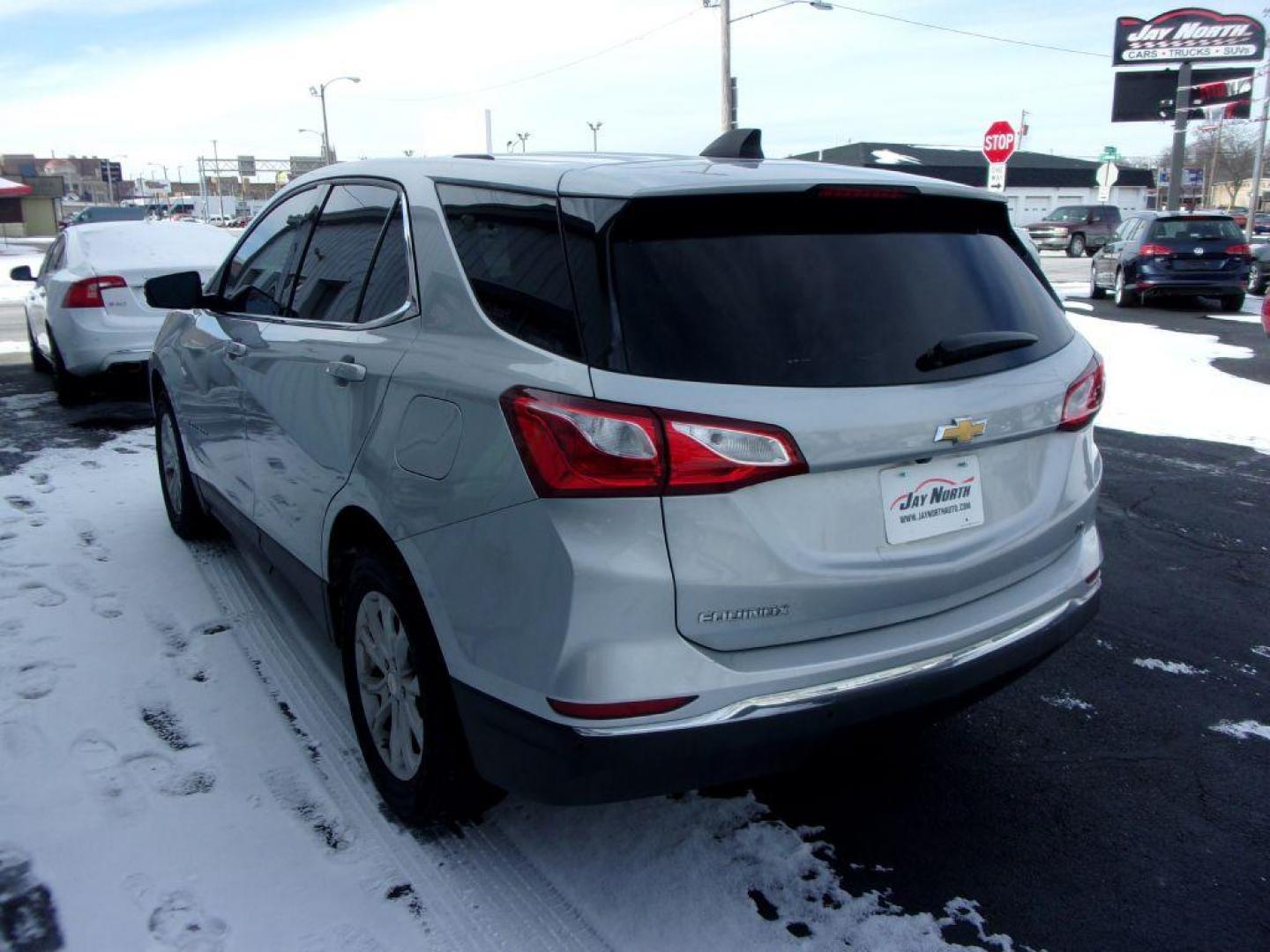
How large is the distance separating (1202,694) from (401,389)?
9.56 ft

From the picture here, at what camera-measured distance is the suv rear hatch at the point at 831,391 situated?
209cm

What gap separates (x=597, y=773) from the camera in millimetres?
2127

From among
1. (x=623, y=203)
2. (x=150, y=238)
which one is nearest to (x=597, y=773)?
(x=623, y=203)

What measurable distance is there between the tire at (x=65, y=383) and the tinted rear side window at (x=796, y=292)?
810cm

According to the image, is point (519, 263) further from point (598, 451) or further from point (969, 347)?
point (969, 347)

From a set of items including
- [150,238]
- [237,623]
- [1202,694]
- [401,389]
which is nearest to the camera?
[401,389]

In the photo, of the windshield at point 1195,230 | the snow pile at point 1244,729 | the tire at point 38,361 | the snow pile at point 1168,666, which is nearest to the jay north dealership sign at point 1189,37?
the windshield at point 1195,230

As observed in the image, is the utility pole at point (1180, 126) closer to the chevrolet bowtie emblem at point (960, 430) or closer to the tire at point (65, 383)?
the tire at point (65, 383)

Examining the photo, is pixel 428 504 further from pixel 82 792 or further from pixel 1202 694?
pixel 1202 694

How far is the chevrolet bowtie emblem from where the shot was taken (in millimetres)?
2289

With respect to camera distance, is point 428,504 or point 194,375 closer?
point 428,504

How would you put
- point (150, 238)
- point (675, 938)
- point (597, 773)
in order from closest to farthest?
point (597, 773) → point (675, 938) → point (150, 238)

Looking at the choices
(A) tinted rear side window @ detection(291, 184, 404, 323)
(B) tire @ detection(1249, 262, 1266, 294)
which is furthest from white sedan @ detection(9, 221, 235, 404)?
(B) tire @ detection(1249, 262, 1266, 294)

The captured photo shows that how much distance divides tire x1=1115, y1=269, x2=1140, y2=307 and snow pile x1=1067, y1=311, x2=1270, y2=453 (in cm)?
406
